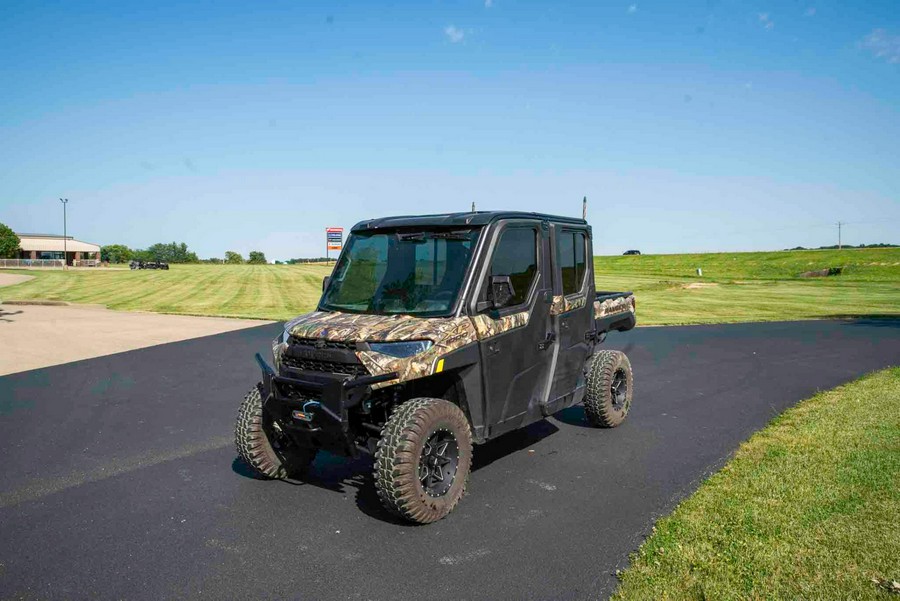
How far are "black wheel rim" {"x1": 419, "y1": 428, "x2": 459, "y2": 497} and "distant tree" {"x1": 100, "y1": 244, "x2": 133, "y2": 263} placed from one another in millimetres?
131469

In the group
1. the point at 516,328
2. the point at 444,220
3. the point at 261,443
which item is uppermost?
the point at 444,220

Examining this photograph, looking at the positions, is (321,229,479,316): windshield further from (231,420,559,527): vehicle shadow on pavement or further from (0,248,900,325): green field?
(0,248,900,325): green field

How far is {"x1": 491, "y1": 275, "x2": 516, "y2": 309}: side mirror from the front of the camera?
17.9ft

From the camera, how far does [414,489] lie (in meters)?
4.78

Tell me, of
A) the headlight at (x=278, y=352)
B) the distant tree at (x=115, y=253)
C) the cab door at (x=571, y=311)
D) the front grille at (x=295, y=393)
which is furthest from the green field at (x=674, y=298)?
the distant tree at (x=115, y=253)

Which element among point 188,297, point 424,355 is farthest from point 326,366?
point 188,297

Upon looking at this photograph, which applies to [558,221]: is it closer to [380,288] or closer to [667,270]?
[380,288]

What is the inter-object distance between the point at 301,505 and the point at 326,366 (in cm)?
129

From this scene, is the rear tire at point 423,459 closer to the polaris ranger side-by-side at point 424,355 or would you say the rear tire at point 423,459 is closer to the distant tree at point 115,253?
the polaris ranger side-by-side at point 424,355

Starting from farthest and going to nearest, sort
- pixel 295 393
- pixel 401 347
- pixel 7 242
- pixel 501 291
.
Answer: pixel 7 242 < pixel 501 291 < pixel 295 393 < pixel 401 347

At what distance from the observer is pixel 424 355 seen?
16.3 feet

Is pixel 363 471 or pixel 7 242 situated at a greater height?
pixel 7 242

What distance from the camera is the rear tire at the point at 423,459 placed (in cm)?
473

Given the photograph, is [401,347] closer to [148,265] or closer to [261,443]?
[261,443]
